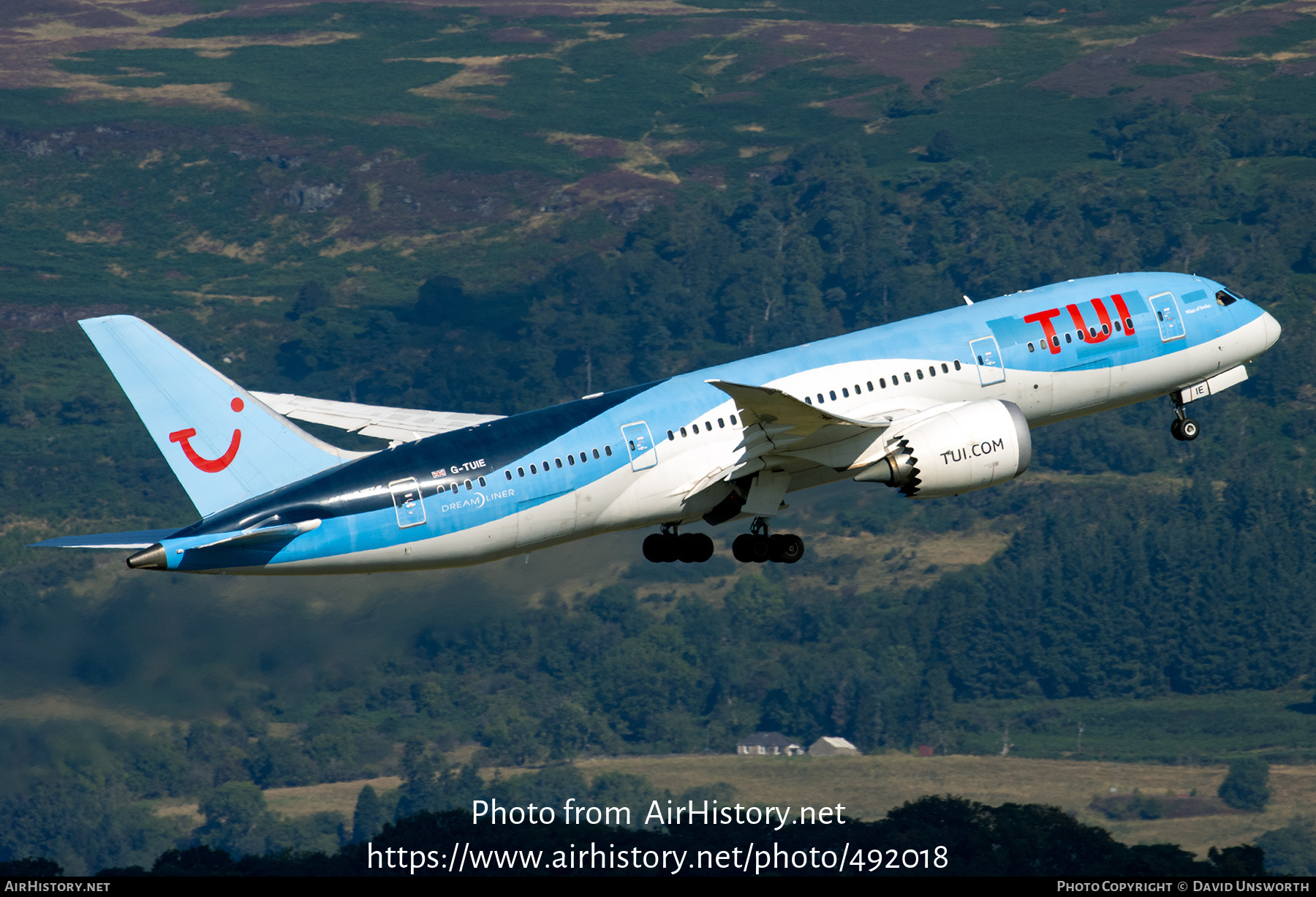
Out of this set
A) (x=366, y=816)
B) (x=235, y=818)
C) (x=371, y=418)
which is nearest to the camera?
(x=371, y=418)

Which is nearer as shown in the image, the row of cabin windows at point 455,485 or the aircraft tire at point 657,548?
the row of cabin windows at point 455,485

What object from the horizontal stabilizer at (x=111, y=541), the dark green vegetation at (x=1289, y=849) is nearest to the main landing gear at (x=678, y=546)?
the horizontal stabilizer at (x=111, y=541)

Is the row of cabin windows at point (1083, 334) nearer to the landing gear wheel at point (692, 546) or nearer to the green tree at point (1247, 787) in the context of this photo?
the landing gear wheel at point (692, 546)

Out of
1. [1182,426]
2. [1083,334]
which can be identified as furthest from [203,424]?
[1182,426]

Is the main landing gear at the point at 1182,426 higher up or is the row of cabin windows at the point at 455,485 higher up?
the row of cabin windows at the point at 455,485

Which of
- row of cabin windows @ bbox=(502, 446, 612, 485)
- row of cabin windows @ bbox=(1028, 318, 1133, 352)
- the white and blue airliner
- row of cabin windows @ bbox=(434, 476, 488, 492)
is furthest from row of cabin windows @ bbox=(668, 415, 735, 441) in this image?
row of cabin windows @ bbox=(1028, 318, 1133, 352)

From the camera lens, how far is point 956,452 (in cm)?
5478

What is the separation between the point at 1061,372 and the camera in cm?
5853

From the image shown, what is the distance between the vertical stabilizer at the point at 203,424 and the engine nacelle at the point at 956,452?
604 inches

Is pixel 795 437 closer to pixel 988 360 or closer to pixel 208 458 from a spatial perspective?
pixel 988 360

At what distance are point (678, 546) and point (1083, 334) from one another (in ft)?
45.8

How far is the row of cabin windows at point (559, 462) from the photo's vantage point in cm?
5272

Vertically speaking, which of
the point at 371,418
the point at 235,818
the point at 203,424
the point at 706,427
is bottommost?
the point at 235,818

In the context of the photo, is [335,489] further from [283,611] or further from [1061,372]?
[283,611]
